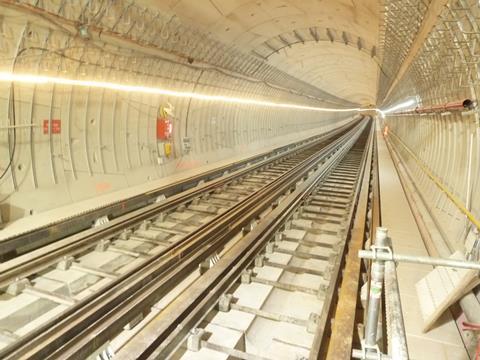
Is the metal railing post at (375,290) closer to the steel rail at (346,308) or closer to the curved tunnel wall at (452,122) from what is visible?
the steel rail at (346,308)

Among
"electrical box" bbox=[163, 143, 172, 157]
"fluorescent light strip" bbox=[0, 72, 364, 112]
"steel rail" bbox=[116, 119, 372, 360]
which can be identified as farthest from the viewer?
"electrical box" bbox=[163, 143, 172, 157]

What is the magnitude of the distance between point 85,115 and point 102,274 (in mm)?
5002

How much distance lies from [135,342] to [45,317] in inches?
67.9

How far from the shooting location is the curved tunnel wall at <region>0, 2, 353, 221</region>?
7402 mm

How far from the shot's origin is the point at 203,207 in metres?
10.1

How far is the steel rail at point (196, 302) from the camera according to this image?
3.81 m

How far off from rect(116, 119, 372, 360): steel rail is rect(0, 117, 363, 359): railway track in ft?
1.65

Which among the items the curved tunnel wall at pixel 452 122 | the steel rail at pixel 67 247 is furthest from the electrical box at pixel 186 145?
the curved tunnel wall at pixel 452 122

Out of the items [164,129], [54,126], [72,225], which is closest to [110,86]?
[54,126]

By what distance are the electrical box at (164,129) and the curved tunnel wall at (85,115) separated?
236 mm

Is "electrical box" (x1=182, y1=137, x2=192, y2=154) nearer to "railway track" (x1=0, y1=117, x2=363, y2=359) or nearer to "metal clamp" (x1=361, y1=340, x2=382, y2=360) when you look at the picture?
"railway track" (x1=0, y1=117, x2=363, y2=359)

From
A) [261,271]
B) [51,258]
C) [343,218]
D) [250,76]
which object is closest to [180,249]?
[261,271]

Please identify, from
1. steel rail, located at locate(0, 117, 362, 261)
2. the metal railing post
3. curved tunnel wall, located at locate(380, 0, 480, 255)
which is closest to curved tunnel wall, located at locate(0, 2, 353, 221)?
steel rail, located at locate(0, 117, 362, 261)

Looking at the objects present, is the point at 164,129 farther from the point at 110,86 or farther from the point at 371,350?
the point at 371,350
